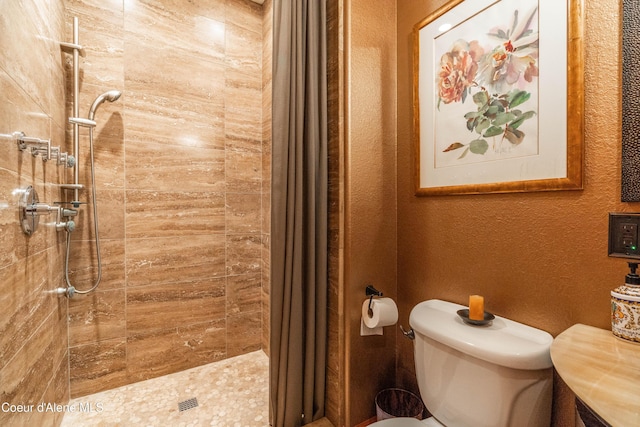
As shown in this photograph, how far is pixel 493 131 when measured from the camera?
42.2 inches

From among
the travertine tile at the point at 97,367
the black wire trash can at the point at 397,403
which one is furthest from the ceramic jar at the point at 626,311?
the travertine tile at the point at 97,367

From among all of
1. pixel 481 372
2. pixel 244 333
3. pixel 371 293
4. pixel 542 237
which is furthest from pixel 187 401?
pixel 542 237

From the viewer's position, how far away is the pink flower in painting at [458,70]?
3.69ft

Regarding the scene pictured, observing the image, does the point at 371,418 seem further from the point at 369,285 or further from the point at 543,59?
the point at 543,59

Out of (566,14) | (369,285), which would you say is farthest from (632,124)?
(369,285)

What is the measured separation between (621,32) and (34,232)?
2.02 metres

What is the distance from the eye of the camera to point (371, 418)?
1.37 m

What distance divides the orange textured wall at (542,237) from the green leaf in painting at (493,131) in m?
0.23

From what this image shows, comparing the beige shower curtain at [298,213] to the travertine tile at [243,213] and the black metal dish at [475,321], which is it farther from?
the travertine tile at [243,213]

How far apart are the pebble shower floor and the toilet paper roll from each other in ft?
2.60

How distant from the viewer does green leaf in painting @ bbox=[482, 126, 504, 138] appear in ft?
3.45

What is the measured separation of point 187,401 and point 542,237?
1.88m

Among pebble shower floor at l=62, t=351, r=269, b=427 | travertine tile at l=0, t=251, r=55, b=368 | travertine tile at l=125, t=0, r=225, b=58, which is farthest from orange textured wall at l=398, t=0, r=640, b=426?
travertine tile at l=0, t=251, r=55, b=368

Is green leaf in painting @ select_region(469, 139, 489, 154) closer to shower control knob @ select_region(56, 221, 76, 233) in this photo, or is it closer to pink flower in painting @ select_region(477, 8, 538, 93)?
pink flower in painting @ select_region(477, 8, 538, 93)
